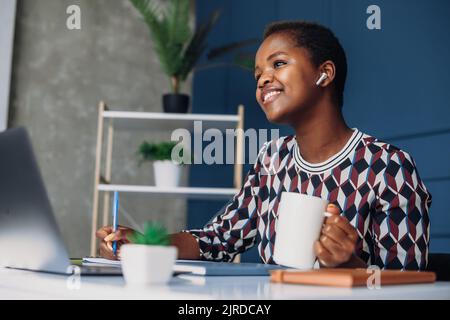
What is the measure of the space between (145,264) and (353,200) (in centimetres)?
67

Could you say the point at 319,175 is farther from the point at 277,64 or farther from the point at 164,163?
the point at 164,163

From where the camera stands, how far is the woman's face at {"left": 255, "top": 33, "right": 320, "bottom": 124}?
1232mm

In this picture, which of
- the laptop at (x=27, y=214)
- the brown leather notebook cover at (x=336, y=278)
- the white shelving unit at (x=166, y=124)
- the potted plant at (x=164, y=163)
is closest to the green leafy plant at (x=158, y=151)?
the potted plant at (x=164, y=163)

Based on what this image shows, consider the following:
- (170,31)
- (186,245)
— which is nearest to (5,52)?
→ (170,31)

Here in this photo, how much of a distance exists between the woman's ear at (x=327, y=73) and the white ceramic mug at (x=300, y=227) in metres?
0.55

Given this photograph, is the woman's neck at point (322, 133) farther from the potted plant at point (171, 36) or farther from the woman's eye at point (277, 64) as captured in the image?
the potted plant at point (171, 36)

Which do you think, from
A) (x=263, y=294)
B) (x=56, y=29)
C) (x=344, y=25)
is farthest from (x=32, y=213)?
(x=56, y=29)

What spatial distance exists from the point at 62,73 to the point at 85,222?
0.86 m

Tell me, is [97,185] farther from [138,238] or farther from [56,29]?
[138,238]

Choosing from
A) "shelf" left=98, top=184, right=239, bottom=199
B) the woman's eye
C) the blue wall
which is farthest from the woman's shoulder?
"shelf" left=98, top=184, right=239, bottom=199

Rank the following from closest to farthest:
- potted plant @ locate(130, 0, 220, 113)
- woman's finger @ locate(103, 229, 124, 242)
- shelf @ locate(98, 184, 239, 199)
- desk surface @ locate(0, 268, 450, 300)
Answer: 1. desk surface @ locate(0, 268, 450, 300)
2. woman's finger @ locate(103, 229, 124, 242)
3. shelf @ locate(98, 184, 239, 199)
4. potted plant @ locate(130, 0, 220, 113)

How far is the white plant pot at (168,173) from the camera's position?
267 centimetres

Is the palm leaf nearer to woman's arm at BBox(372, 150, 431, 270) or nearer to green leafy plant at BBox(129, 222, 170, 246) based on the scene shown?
woman's arm at BBox(372, 150, 431, 270)

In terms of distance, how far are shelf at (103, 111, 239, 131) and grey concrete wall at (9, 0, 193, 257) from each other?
0.40m
